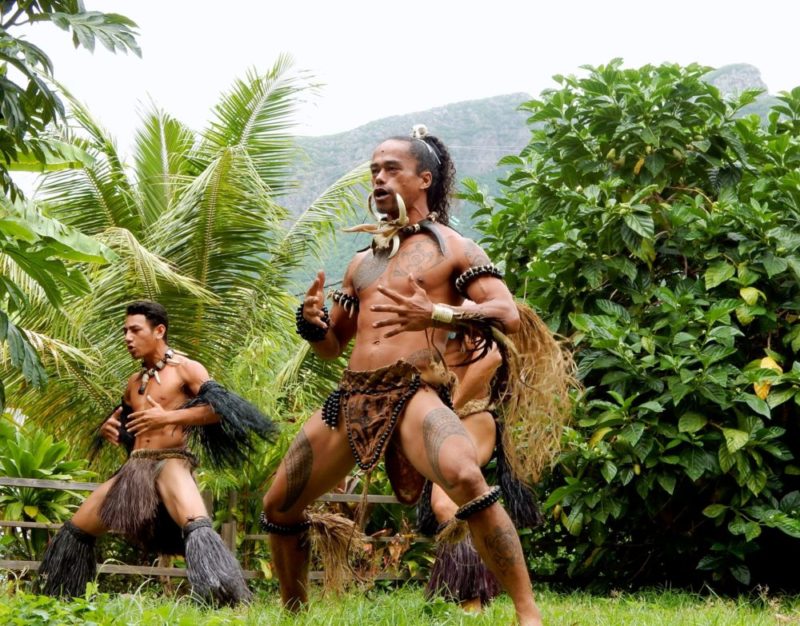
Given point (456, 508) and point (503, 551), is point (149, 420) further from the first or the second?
point (503, 551)

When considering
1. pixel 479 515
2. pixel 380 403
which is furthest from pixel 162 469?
pixel 479 515

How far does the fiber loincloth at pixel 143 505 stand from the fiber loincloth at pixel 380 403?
2.40 m

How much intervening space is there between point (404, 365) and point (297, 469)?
639 mm

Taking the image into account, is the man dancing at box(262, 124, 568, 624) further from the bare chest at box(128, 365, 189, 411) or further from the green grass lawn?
the bare chest at box(128, 365, 189, 411)

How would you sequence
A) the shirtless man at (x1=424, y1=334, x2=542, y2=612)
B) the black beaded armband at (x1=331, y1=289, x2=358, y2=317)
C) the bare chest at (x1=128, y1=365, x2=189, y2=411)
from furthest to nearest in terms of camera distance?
the bare chest at (x1=128, y1=365, x2=189, y2=411) → the shirtless man at (x1=424, y1=334, x2=542, y2=612) → the black beaded armband at (x1=331, y1=289, x2=358, y2=317)

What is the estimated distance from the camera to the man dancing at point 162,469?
22.8ft

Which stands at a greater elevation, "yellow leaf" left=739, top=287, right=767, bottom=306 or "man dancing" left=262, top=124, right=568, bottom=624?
"man dancing" left=262, top=124, right=568, bottom=624

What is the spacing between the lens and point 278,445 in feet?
33.1

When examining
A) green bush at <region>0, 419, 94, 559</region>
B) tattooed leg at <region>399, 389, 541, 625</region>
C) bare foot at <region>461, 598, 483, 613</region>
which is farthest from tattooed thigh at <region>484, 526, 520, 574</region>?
green bush at <region>0, 419, 94, 559</region>

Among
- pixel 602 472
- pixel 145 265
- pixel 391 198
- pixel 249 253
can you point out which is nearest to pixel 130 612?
pixel 391 198

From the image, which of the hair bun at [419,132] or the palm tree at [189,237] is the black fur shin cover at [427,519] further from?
the palm tree at [189,237]

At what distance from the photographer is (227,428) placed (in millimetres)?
7176

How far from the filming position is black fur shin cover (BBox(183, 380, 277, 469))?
23.3 ft

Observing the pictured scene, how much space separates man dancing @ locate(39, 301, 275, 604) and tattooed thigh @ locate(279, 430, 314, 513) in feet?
6.47
